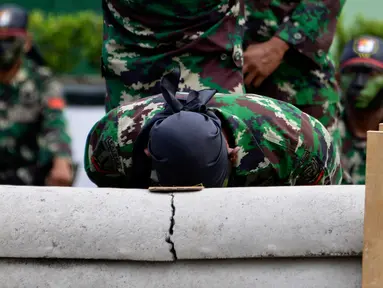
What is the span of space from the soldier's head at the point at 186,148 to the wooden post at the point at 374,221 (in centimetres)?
55

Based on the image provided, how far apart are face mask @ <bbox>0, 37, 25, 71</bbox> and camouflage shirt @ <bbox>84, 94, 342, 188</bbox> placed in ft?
12.1

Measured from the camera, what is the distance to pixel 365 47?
6887 millimetres

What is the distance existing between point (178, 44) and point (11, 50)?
11.3 ft

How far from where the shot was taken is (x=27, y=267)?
9.48 feet

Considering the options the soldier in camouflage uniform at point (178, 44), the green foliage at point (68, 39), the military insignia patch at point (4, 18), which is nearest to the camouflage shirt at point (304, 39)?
the soldier in camouflage uniform at point (178, 44)

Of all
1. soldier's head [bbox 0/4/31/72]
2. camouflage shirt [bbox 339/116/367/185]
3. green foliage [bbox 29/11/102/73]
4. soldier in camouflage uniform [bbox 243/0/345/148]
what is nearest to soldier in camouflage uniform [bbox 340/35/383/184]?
camouflage shirt [bbox 339/116/367/185]

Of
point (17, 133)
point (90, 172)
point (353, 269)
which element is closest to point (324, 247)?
point (353, 269)

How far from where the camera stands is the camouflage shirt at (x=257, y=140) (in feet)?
11.2

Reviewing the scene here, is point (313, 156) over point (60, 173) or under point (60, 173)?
over

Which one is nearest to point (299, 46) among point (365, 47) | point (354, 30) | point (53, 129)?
point (365, 47)

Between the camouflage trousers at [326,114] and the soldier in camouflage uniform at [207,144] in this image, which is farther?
the camouflage trousers at [326,114]

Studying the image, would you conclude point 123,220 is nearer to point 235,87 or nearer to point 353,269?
point 353,269

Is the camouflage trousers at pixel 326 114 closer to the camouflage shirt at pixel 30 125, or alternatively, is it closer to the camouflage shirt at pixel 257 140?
the camouflage shirt at pixel 257 140

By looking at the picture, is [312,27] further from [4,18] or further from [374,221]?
[4,18]
